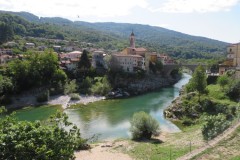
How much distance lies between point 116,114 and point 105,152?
56.3 ft

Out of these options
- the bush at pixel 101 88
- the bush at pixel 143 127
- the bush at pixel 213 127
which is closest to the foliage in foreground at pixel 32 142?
the bush at pixel 213 127

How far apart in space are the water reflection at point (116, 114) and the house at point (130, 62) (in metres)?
9.73

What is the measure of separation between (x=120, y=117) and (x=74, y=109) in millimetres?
8318

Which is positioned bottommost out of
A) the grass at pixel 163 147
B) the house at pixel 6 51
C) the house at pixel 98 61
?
the grass at pixel 163 147

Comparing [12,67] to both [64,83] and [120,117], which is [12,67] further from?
[120,117]

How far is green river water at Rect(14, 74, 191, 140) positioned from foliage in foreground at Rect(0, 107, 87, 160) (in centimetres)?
1510

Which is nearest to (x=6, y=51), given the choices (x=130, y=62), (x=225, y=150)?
(x=130, y=62)

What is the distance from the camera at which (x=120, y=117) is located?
133 ft

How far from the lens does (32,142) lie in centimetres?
1526

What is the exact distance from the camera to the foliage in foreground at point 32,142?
48.2 feet

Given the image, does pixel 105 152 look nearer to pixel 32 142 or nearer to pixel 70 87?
pixel 32 142

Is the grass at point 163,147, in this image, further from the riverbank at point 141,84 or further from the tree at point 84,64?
the tree at point 84,64

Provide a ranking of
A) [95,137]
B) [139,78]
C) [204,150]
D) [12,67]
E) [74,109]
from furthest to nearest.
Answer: [139,78]
[12,67]
[74,109]
[95,137]
[204,150]

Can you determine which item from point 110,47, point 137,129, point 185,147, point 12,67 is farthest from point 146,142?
point 110,47
